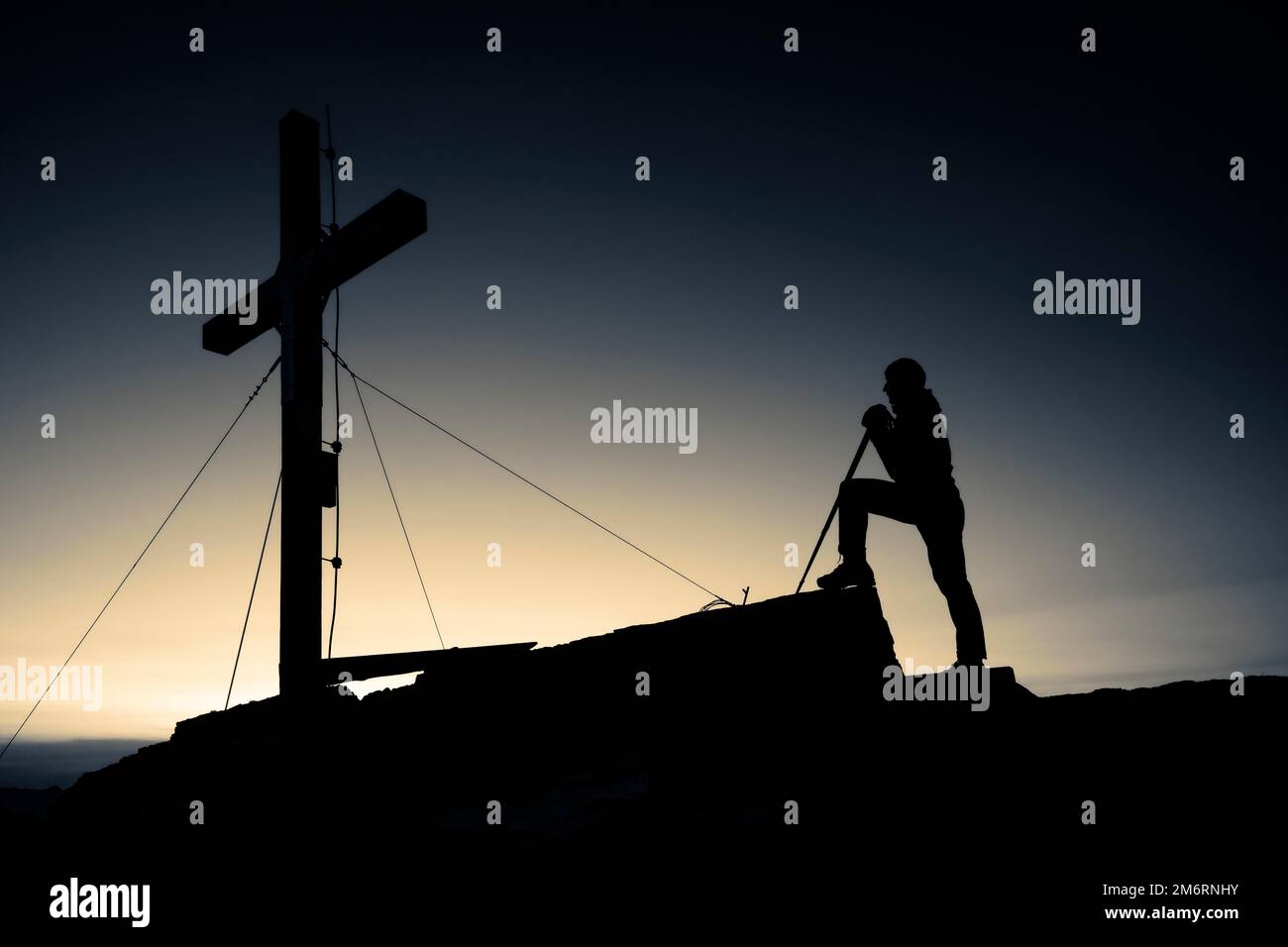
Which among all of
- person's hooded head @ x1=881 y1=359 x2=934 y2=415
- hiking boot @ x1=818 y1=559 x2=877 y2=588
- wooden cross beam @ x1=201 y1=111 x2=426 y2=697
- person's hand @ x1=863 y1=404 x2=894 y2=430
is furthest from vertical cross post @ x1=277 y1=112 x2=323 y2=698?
person's hooded head @ x1=881 y1=359 x2=934 y2=415

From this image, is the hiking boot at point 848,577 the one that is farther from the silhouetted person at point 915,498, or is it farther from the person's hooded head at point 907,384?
the person's hooded head at point 907,384

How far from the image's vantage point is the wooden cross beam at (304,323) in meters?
6.10

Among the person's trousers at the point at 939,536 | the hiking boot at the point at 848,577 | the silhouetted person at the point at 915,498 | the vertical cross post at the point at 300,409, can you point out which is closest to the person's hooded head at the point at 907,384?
the silhouetted person at the point at 915,498

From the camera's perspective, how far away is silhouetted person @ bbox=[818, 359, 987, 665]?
19.1 feet

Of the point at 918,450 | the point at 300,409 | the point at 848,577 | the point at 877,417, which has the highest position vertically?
the point at 300,409

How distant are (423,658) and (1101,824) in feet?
13.3

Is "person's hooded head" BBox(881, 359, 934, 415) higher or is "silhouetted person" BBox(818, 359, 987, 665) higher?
"person's hooded head" BBox(881, 359, 934, 415)

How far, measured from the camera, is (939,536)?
19.4 ft

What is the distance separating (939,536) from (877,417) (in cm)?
102

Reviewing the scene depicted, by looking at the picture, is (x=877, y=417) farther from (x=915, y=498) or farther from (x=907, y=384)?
(x=915, y=498)

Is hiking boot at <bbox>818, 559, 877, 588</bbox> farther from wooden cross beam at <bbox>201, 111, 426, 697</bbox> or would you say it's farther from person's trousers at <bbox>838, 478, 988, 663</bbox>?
wooden cross beam at <bbox>201, 111, 426, 697</bbox>

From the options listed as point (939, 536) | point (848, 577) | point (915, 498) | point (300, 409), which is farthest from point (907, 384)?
point (300, 409)

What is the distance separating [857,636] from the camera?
4.69m

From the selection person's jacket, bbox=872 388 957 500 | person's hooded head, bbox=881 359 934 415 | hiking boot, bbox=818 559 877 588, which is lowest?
hiking boot, bbox=818 559 877 588
